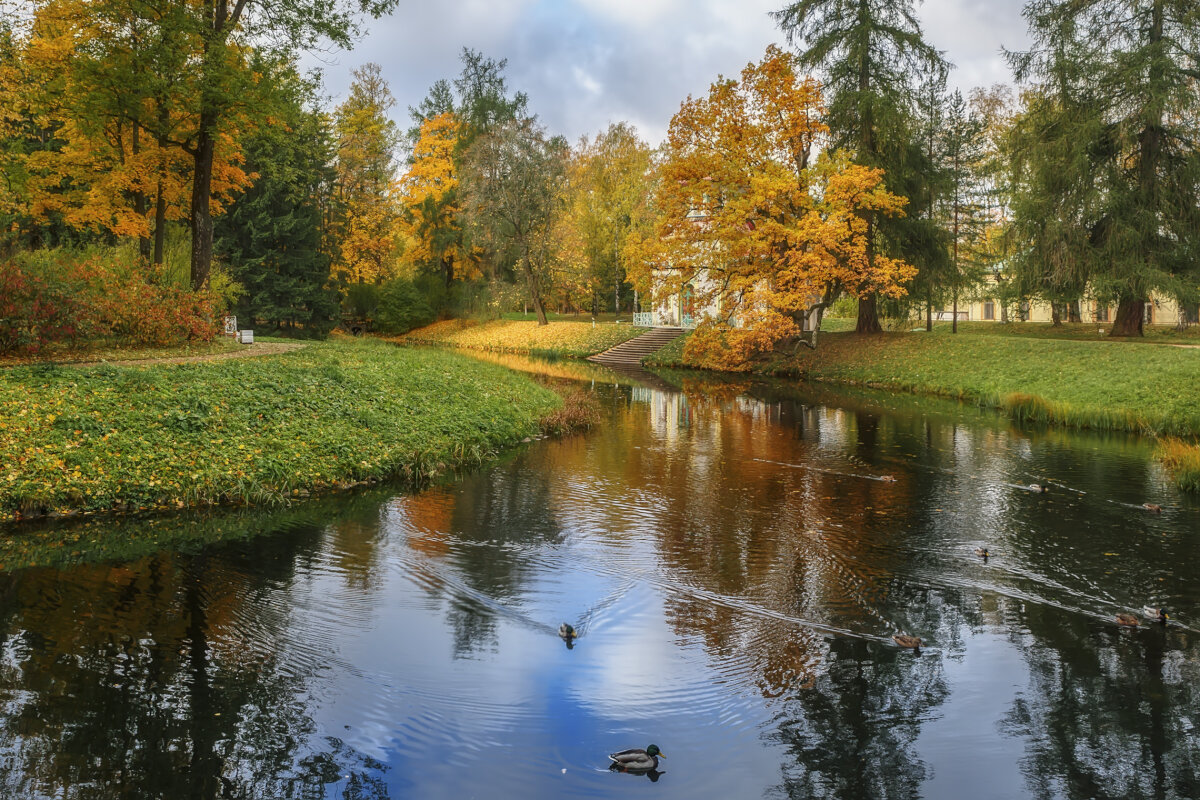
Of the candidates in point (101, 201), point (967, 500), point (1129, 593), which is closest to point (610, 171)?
point (101, 201)

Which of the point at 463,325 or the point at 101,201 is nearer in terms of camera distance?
the point at 101,201

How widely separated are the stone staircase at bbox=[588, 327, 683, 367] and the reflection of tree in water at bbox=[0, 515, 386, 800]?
103ft

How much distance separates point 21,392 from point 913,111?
31.1 m

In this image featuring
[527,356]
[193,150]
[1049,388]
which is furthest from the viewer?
[527,356]

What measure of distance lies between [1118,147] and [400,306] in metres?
36.4

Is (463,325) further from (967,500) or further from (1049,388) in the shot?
(967,500)

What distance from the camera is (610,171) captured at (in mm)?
54344

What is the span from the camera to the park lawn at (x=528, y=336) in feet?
144

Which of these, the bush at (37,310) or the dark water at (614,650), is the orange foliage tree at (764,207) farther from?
the bush at (37,310)

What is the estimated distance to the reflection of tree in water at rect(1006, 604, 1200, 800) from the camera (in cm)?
534

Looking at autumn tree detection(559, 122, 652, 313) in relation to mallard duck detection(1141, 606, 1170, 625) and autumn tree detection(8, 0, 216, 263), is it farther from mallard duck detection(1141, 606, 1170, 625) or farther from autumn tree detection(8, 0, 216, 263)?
mallard duck detection(1141, 606, 1170, 625)

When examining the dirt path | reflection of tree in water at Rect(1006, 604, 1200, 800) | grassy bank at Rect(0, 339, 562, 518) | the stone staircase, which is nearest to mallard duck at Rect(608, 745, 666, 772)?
reflection of tree in water at Rect(1006, 604, 1200, 800)

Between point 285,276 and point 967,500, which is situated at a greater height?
point 285,276

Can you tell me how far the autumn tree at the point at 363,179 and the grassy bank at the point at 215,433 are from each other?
96.2 ft
